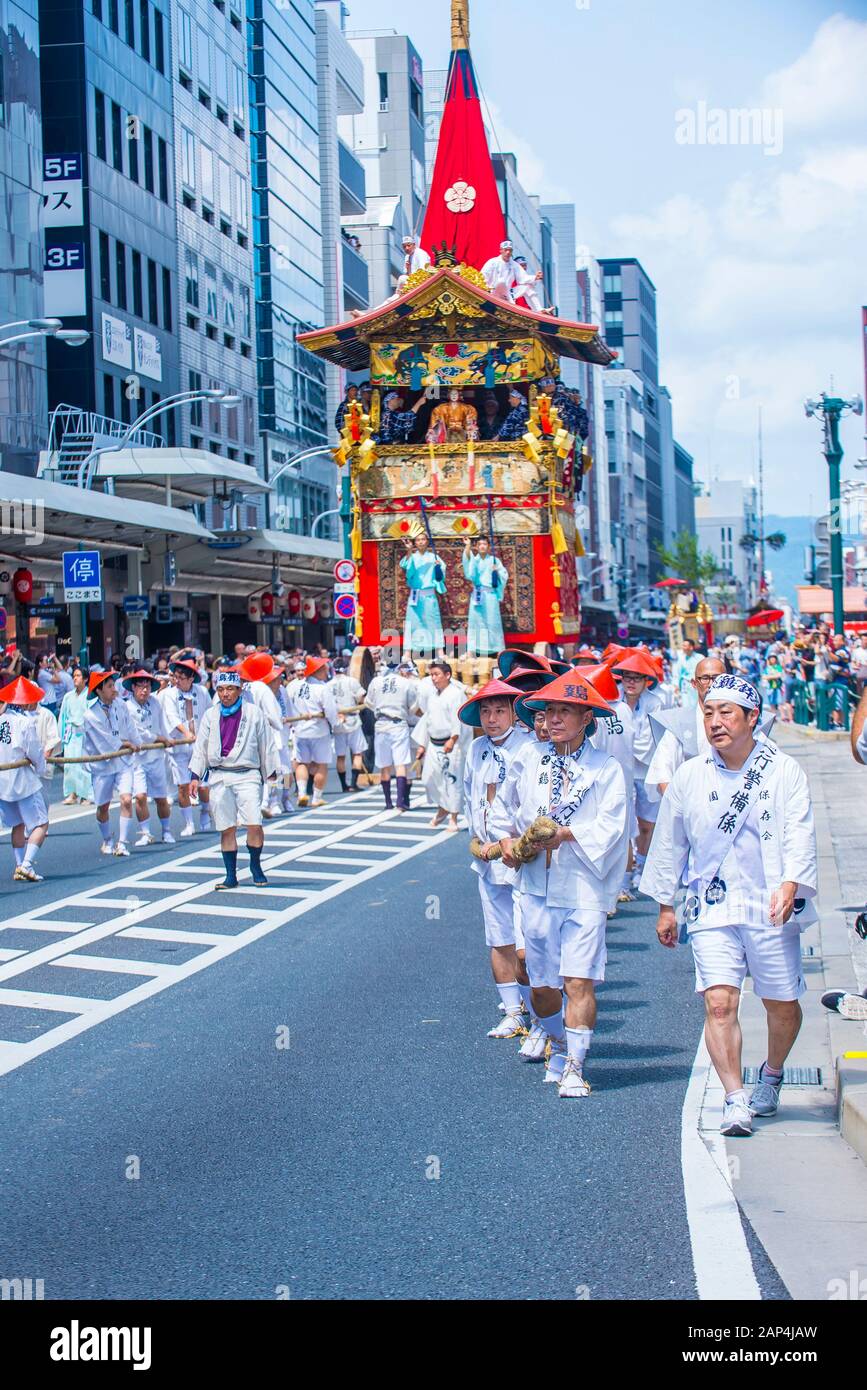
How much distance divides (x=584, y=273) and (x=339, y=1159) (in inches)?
4592

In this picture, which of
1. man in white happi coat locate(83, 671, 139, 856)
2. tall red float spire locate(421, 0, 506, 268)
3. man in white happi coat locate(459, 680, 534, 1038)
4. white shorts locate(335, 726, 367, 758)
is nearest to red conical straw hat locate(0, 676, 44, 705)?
man in white happi coat locate(83, 671, 139, 856)

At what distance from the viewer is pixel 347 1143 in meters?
6.36

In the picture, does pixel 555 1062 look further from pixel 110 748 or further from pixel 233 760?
pixel 110 748

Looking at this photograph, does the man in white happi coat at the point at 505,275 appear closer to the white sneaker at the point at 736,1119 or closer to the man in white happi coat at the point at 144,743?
the man in white happi coat at the point at 144,743

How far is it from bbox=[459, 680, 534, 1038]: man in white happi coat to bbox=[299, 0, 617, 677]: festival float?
12.6 meters

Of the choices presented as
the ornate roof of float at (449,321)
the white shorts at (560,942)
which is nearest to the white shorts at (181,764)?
the ornate roof of float at (449,321)

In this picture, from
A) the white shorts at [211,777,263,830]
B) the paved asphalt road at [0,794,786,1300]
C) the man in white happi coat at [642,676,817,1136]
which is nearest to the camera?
the paved asphalt road at [0,794,786,1300]

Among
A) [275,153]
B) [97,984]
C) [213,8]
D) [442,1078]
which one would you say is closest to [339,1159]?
[442,1078]

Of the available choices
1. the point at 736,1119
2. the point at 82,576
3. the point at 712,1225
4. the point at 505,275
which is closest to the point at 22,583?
the point at 82,576

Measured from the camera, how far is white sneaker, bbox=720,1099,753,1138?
6332 mm

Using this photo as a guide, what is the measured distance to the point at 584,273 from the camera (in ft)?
388

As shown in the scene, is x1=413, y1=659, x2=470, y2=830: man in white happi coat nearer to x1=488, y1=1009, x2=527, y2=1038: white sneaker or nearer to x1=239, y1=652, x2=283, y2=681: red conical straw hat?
x1=239, y1=652, x2=283, y2=681: red conical straw hat

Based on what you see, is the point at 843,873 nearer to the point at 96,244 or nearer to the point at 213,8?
the point at 96,244

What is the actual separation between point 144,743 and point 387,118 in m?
69.2
